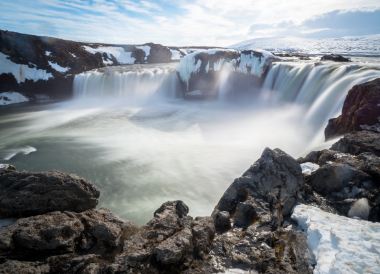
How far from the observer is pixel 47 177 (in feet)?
25.1

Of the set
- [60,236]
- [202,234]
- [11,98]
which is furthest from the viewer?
[11,98]

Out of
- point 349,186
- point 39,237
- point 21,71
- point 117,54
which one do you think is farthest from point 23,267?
point 117,54

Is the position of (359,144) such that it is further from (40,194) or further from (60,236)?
(40,194)

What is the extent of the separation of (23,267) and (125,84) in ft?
119

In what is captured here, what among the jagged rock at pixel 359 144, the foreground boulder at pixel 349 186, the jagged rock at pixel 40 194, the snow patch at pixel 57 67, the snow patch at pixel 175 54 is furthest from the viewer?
the snow patch at pixel 175 54

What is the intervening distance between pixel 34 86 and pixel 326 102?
34492 mm

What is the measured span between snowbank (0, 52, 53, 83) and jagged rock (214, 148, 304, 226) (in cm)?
3761

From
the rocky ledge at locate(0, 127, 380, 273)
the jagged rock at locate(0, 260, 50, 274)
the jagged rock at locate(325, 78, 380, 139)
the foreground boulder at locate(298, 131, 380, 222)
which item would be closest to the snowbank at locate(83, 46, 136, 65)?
the jagged rock at locate(325, 78, 380, 139)

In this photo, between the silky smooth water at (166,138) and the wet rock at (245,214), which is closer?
the wet rock at (245,214)

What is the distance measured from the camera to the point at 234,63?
1341 inches

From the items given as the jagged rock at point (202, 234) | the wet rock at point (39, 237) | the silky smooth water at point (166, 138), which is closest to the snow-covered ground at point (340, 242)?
the jagged rock at point (202, 234)

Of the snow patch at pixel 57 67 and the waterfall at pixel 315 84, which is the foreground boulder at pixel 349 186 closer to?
the waterfall at pixel 315 84

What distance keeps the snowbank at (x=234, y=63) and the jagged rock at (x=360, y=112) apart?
639 inches

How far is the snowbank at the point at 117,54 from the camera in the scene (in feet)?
182
